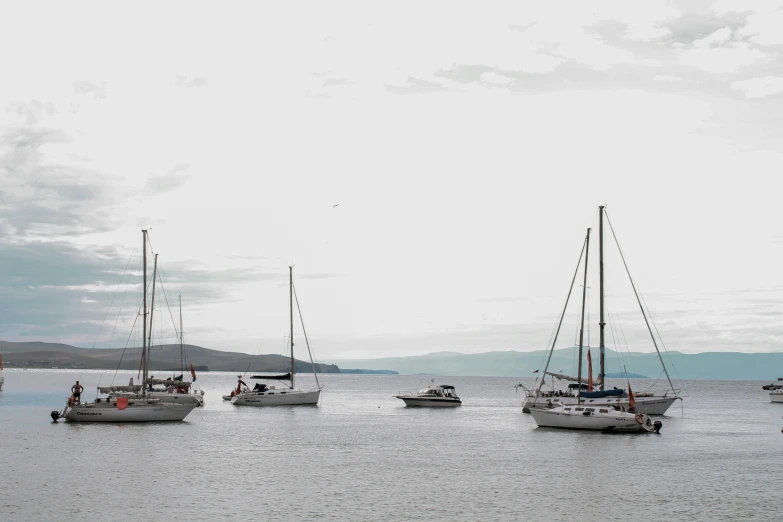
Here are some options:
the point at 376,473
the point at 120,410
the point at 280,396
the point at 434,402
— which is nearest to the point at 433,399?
the point at 434,402

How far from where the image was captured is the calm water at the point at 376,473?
39875 millimetres

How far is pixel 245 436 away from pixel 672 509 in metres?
43.0

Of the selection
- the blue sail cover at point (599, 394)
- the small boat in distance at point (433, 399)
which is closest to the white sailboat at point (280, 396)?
the small boat in distance at point (433, 399)

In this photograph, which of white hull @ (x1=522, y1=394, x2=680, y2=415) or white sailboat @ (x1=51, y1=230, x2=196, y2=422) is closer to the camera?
white sailboat @ (x1=51, y1=230, x2=196, y2=422)

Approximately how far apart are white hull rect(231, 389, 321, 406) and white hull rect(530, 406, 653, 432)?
4520cm

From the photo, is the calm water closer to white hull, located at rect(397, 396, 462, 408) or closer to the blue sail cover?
the blue sail cover

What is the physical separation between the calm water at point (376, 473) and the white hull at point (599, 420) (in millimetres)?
1352

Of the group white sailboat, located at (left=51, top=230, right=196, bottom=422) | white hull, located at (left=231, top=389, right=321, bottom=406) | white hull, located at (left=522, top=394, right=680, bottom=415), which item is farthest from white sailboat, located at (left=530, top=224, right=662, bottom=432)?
white hull, located at (left=231, top=389, right=321, bottom=406)

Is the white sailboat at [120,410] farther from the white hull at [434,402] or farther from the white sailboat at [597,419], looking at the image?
the white hull at [434,402]

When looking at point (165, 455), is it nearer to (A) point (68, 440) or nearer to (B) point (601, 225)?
(A) point (68, 440)

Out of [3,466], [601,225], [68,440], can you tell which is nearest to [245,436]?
[68,440]

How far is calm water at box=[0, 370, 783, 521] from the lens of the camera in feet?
131

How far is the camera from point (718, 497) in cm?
4481

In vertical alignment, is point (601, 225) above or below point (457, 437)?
above
